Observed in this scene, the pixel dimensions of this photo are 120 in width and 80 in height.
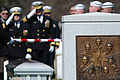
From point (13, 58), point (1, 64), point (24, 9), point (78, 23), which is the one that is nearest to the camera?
point (78, 23)

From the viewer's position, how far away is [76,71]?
1027 cm

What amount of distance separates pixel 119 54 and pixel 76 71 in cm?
65

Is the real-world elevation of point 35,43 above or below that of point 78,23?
below

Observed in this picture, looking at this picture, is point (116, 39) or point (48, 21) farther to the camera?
point (48, 21)

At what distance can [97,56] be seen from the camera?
10219mm

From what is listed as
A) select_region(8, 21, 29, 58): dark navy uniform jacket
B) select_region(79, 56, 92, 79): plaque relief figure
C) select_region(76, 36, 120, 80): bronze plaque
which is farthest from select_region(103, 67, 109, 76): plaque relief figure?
select_region(8, 21, 29, 58): dark navy uniform jacket

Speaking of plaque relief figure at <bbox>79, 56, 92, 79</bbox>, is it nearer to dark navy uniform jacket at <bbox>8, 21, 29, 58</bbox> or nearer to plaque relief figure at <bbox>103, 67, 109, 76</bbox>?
plaque relief figure at <bbox>103, 67, 109, 76</bbox>

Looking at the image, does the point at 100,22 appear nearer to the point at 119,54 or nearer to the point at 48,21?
the point at 119,54

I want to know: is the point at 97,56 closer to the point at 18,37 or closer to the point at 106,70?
the point at 106,70

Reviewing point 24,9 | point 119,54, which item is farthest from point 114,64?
point 24,9

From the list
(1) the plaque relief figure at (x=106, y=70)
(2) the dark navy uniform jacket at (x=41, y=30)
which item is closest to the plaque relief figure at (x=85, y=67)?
(1) the plaque relief figure at (x=106, y=70)

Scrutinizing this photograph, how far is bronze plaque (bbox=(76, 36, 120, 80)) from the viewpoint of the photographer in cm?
1020

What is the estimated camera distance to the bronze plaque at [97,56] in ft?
33.5

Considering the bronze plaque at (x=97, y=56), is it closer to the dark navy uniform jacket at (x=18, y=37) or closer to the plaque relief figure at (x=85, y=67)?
the plaque relief figure at (x=85, y=67)
